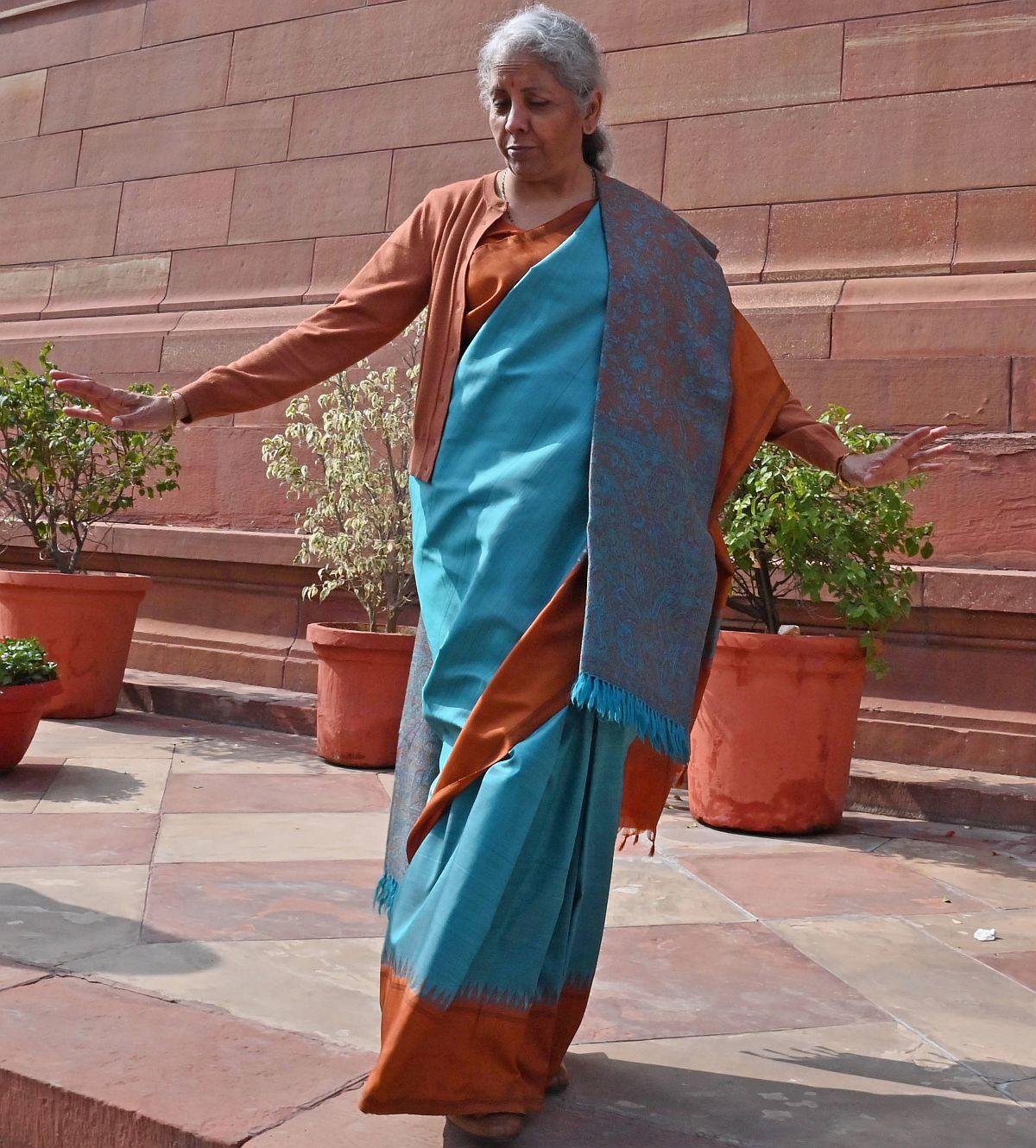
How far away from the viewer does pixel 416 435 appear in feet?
8.22

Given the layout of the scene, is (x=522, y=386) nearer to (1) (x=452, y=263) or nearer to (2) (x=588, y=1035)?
(1) (x=452, y=263)

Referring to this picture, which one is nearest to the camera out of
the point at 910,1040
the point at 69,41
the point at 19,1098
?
the point at 19,1098

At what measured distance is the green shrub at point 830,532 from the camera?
4.63 m

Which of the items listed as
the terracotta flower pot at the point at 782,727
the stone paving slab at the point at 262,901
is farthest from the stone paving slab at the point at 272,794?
the terracotta flower pot at the point at 782,727

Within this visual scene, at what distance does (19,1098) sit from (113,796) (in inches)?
92.9

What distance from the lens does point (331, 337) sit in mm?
2629

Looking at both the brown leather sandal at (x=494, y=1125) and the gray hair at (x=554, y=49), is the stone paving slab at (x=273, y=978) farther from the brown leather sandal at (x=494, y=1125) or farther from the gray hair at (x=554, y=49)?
the gray hair at (x=554, y=49)

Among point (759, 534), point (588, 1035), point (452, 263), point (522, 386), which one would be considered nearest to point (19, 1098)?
point (588, 1035)

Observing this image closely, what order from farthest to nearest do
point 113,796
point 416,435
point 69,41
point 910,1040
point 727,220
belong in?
point 69,41 < point 727,220 < point 113,796 < point 910,1040 < point 416,435

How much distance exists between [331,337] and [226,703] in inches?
161

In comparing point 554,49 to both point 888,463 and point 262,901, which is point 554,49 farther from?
point 262,901

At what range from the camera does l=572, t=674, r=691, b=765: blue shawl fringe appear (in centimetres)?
218

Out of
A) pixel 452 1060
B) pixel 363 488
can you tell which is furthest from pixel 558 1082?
pixel 363 488

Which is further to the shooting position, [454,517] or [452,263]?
[452,263]
